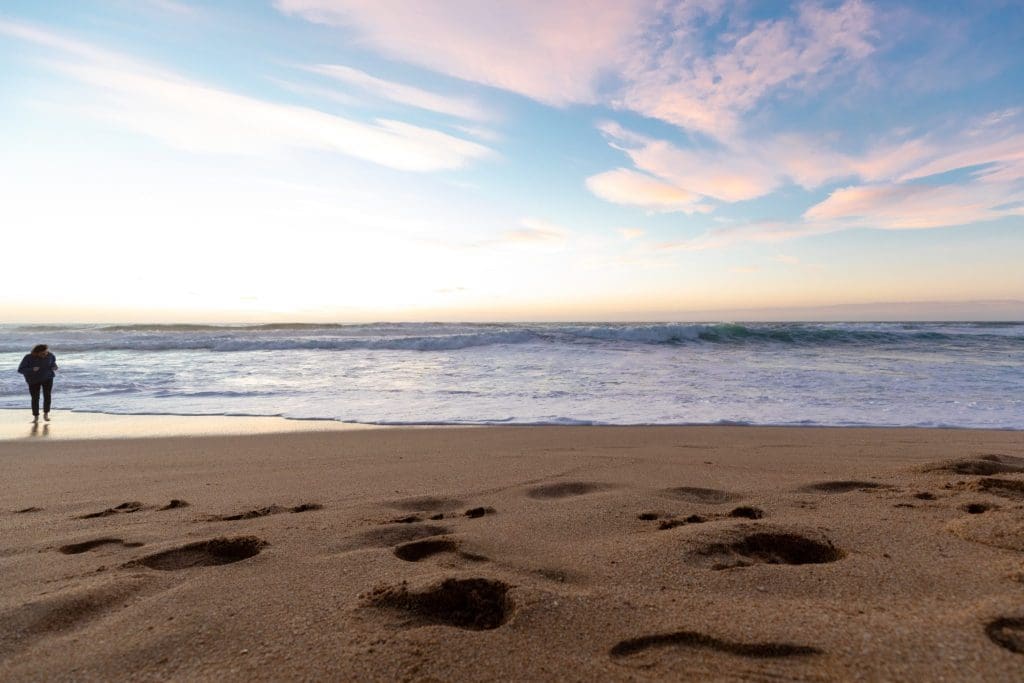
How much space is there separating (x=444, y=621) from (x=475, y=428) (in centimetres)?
474

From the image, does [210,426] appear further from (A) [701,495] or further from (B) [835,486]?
(B) [835,486]

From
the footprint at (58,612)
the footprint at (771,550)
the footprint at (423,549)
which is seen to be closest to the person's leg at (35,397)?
the footprint at (58,612)

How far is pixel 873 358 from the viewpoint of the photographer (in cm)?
1534

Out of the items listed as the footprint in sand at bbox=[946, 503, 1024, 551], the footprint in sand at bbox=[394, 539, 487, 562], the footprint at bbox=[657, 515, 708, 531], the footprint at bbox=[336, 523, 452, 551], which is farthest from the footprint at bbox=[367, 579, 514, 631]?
the footprint in sand at bbox=[946, 503, 1024, 551]

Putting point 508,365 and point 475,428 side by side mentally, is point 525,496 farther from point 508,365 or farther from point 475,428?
point 508,365

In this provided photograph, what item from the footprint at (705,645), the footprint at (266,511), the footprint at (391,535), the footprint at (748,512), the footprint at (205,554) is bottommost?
the footprint at (266,511)

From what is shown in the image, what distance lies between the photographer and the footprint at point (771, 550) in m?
2.28

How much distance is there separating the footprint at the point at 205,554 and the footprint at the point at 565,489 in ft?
5.34

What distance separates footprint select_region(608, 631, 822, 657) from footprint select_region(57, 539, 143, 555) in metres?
2.36

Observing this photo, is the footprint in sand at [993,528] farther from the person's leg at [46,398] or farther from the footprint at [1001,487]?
the person's leg at [46,398]

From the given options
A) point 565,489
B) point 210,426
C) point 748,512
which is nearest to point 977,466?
point 748,512

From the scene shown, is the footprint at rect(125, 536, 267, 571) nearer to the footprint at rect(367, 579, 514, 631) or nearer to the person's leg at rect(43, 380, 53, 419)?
the footprint at rect(367, 579, 514, 631)

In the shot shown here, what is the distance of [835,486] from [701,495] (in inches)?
37.3

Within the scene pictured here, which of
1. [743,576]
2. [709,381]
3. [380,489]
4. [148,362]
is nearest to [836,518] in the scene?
[743,576]
